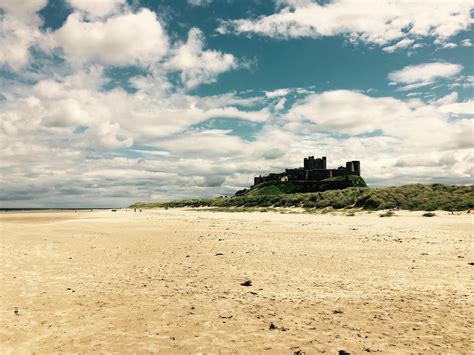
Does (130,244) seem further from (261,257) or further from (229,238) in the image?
(261,257)

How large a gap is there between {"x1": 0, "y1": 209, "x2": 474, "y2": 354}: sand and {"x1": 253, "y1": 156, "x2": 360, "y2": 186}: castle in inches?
6132

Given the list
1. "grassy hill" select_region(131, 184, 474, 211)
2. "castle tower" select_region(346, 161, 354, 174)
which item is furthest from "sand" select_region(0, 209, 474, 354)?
"castle tower" select_region(346, 161, 354, 174)

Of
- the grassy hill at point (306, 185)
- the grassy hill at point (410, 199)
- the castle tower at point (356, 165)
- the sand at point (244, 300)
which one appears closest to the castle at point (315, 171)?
the castle tower at point (356, 165)

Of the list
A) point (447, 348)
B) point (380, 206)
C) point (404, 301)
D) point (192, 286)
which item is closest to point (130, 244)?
point (192, 286)

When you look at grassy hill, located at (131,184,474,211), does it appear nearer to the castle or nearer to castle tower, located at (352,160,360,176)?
the castle

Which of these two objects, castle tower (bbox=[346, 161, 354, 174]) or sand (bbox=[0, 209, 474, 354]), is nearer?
sand (bbox=[0, 209, 474, 354])

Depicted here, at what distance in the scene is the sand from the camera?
681 centimetres

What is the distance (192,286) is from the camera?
35.7 ft

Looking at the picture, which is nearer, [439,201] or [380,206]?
[439,201]

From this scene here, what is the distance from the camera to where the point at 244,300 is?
30.6ft

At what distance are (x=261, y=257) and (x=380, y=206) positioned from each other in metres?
30.4

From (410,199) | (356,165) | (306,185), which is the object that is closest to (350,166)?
(356,165)

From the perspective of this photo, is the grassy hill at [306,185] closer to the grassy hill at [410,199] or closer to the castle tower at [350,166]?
the castle tower at [350,166]

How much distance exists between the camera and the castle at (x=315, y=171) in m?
168
